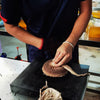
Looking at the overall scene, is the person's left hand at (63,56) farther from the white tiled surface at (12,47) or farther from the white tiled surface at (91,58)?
the white tiled surface at (12,47)

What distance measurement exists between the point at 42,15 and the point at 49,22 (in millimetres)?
85

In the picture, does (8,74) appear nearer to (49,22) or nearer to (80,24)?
(49,22)

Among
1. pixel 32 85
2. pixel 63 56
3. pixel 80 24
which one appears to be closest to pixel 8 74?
pixel 32 85

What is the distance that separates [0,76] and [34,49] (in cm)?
37

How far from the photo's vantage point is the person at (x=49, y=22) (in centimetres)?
99

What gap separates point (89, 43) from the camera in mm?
1539

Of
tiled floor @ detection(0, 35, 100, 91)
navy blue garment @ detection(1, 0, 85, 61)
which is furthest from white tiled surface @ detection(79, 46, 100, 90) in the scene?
navy blue garment @ detection(1, 0, 85, 61)

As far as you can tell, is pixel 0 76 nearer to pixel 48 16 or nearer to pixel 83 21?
pixel 48 16

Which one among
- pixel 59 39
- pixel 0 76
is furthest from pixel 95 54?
pixel 0 76

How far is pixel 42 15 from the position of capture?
1.06 m

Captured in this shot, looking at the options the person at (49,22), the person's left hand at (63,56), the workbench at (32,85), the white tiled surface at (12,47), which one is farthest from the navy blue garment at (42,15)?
the white tiled surface at (12,47)

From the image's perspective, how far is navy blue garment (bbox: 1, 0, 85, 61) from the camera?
1.00 meters

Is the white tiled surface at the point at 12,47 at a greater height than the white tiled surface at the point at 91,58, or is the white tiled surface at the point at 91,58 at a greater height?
the white tiled surface at the point at 12,47

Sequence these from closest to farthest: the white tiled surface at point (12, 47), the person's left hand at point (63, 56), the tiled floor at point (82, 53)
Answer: the person's left hand at point (63, 56) < the tiled floor at point (82, 53) < the white tiled surface at point (12, 47)
